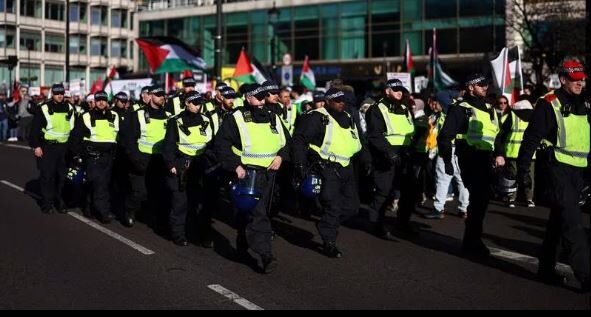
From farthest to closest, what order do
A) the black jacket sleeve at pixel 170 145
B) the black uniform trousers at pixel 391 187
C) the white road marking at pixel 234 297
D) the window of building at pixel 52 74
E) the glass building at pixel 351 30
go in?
the window of building at pixel 52 74 → the glass building at pixel 351 30 → the black uniform trousers at pixel 391 187 → the black jacket sleeve at pixel 170 145 → the white road marking at pixel 234 297

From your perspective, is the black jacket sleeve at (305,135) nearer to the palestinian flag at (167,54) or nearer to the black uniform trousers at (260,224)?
the black uniform trousers at (260,224)

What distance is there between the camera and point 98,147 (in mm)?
9969

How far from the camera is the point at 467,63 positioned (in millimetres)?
38812

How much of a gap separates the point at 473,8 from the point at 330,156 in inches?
1322

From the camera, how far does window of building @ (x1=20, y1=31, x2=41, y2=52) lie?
72.7 meters

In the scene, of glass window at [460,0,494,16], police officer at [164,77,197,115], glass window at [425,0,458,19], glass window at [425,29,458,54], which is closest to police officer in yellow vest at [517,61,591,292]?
police officer at [164,77,197,115]

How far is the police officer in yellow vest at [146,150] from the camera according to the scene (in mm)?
9245

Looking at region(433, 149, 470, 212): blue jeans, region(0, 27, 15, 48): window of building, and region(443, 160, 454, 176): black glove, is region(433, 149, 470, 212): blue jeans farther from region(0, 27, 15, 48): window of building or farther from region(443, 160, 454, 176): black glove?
region(0, 27, 15, 48): window of building

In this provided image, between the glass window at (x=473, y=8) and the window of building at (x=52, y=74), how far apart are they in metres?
49.2

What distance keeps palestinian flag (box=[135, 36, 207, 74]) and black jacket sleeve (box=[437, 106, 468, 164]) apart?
11758 millimetres

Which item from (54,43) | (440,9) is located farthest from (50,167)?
(54,43)

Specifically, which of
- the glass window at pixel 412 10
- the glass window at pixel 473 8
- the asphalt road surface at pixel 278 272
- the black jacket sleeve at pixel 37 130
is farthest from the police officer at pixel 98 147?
the glass window at pixel 412 10
